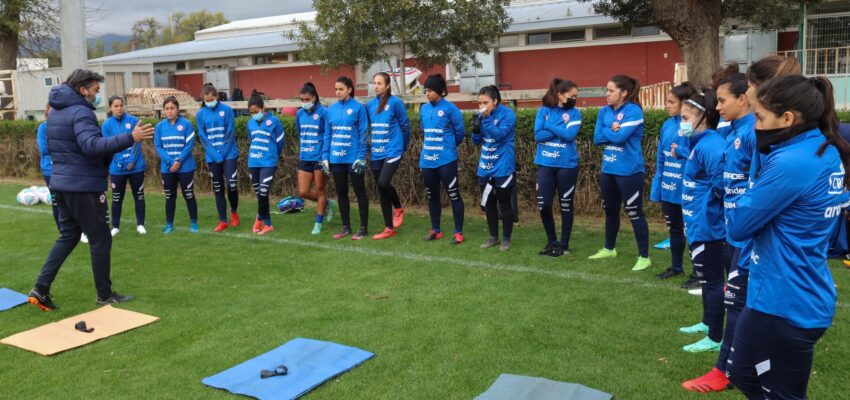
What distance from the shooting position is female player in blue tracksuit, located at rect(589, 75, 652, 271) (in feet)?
21.2

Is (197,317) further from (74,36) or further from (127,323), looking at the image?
(74,36)

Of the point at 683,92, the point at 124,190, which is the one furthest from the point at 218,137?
the point at 683,92

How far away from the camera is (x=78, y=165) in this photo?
5.71 meters

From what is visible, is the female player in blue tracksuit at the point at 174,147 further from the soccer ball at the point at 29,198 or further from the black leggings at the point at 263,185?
the soccer ball at the point at 29,198

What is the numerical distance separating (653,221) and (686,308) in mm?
3558

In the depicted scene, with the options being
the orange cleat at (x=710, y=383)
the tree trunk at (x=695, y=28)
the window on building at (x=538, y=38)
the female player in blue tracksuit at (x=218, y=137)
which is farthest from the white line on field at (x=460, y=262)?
the window on building at (x=538, y=38)

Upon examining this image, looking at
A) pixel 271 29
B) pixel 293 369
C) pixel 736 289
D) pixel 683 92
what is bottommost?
pixel 293 369

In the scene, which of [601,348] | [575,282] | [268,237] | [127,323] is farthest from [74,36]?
[601,348]

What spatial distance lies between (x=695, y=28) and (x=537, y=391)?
10.1 meters

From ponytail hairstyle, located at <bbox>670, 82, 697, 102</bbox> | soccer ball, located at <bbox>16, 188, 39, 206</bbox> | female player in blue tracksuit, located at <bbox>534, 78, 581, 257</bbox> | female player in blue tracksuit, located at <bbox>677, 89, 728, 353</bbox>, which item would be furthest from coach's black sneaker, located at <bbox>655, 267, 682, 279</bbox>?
soccer ball, located at <bbox>16, 188, 39, 206</bbox>

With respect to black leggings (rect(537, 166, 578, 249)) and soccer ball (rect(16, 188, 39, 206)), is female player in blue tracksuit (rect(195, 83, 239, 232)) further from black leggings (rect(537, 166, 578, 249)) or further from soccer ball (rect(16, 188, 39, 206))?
soccer ball (rect(16, 188, 39, 206))

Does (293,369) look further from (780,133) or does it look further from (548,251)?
(548,251)

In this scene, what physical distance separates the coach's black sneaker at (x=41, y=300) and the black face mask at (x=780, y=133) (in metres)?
5.66

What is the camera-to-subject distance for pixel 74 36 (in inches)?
481
